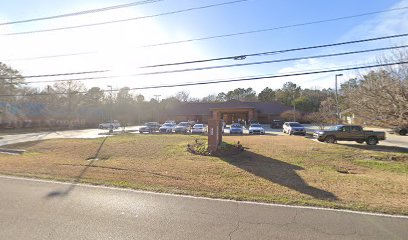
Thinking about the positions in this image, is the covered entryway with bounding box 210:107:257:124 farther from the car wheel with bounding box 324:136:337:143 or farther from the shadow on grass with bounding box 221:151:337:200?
the shadow on grass with bounding box 221:151:337:200

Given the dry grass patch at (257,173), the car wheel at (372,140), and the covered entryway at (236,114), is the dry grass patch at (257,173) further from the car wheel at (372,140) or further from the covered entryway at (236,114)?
the covered entryway at (236,114)

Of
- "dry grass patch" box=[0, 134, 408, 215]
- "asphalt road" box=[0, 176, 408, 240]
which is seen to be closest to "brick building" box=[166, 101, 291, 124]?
"dry grass patch" box=[0, 134, 408, 215]

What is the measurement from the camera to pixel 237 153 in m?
15.4

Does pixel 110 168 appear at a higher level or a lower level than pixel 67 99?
Result: lower

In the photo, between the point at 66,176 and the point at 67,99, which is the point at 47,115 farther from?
the point at 66,176

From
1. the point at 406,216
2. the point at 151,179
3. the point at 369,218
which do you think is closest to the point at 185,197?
the point at 151,179

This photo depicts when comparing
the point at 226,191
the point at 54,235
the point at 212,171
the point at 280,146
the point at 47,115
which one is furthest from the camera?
the point at 47,115

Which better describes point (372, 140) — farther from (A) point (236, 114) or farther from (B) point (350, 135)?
(A) point (236, 114)

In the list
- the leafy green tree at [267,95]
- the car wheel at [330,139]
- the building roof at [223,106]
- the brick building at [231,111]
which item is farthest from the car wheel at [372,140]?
the leafy green tree at [267,95]

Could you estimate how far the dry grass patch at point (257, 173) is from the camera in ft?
26.6

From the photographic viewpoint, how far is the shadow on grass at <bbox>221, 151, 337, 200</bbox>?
8.66 m

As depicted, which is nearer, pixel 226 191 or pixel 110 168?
pixel 226 191

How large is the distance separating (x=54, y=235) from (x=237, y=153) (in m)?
11.3

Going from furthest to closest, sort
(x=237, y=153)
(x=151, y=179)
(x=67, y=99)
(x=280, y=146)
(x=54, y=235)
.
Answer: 1. (x=67, y=99)
2. (x=280, y=146)
3. (x=237, y=153)
4. (x=151, y=179)
5. (x=54, y=235)
